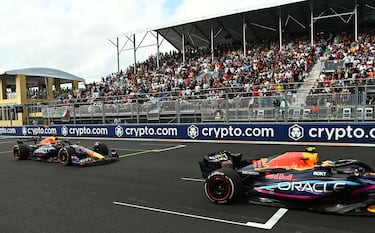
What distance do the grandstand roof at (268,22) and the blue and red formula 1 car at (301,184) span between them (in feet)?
65.0

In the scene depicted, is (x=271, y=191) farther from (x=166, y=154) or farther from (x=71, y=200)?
(x=166, y=154)

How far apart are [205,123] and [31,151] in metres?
7.61

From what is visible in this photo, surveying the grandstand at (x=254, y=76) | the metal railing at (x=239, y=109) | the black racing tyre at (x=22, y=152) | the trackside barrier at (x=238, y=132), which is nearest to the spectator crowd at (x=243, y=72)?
the grandstand at (x=254, y=76)

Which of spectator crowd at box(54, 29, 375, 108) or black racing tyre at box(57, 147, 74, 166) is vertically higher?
spectator crowd at box(54, 29, 375, 108)

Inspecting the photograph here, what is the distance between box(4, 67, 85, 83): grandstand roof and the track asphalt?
29.5 metres

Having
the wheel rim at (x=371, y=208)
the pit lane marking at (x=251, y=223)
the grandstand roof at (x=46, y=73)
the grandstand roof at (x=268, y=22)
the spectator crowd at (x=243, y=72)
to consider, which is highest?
the grandstand roof at (x=268, y=22)

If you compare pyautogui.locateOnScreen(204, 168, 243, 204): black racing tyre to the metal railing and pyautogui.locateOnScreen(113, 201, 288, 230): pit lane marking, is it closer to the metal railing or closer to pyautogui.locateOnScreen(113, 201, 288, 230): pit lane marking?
pyautogui.locateOnScreen(113, 201, 288, 230): pit lane marking

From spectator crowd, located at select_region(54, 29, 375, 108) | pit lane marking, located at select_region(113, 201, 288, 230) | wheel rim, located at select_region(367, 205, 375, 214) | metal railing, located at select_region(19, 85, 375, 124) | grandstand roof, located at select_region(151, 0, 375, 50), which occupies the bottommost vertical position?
pit lane marking, located at select_region(113, 201, 288, 230)

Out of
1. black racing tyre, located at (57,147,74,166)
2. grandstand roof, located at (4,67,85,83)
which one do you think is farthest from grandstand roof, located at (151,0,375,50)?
black racing tyre, located at (57,147,74,166)

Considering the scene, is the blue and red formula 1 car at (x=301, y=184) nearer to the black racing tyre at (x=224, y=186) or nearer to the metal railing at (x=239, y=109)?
the black racing tyre at (x=224, y=186)

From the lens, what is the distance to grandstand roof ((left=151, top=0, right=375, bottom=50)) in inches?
992

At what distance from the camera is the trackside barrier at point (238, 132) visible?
12.8 m

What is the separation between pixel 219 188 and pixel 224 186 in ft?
0.42

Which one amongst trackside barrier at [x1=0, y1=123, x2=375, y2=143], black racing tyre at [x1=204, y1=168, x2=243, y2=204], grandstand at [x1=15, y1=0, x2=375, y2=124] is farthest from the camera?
grandstand at [x1=15, y1=0, x2=375, y2=124]
